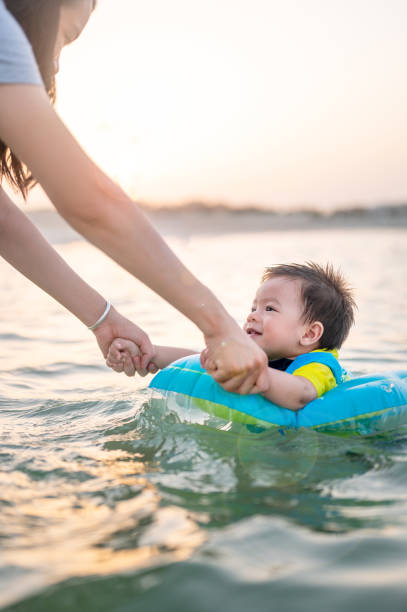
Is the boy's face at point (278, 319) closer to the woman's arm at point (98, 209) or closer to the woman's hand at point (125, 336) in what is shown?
the woman's hand at point (125, 336)

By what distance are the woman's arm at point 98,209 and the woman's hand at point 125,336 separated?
3.64 ft

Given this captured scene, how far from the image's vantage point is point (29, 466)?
2574 mm

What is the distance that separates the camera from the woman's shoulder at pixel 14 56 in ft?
6.05

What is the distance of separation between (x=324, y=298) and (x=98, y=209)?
1.82 m

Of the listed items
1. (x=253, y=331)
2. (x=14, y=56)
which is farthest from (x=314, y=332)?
(x=14, y=56)

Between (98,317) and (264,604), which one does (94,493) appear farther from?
(98,317)

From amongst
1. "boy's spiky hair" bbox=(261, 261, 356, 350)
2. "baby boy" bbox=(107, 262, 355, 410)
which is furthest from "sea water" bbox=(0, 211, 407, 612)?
"boy's spiky hair" bbox=(261, 261, 356, 350)

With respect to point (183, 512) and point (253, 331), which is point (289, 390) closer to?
point (253, 331)

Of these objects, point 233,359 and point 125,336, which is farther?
point 125,336

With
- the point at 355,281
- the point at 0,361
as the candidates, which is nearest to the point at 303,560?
the point at 0,361

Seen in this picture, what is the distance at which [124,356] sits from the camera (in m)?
3.38

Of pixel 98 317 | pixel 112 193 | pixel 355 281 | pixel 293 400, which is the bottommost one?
pixel 293 400

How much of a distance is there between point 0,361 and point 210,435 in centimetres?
271

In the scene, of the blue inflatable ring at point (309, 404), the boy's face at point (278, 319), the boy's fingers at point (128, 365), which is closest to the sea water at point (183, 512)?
the blue inflatable ring at point (309, 404)
